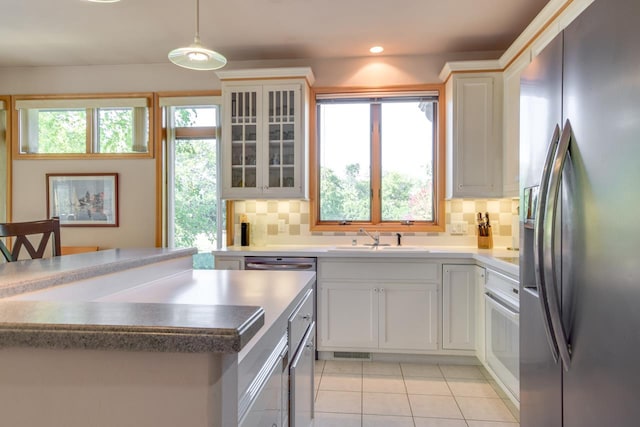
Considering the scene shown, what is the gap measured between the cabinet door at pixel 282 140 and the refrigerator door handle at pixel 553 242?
2.30m

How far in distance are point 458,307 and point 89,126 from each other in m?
4.01

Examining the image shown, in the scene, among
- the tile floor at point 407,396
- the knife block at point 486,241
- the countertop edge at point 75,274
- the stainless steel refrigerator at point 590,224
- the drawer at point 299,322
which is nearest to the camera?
the stainless steel refrigerator at point 590,224

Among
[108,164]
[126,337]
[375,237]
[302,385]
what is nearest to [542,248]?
[302,385]

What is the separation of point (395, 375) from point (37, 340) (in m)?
2.58

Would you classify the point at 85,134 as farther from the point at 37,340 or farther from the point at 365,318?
the point at 37,340

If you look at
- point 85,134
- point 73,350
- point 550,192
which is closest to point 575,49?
point 550,192

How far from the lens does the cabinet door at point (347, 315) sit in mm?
2891

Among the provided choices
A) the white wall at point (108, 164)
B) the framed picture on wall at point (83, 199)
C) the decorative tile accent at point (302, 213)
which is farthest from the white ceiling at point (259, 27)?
the decorative tile accent at point (302, 213)

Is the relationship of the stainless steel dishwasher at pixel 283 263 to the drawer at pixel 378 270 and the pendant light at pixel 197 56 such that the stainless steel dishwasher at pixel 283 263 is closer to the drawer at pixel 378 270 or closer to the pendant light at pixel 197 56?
the drawer at pixel 378 270

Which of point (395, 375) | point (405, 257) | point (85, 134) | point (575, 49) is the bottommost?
point (395, 375)

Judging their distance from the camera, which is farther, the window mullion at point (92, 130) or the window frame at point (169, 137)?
the window mullion at point (92, 130)

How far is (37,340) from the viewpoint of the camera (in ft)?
2.04

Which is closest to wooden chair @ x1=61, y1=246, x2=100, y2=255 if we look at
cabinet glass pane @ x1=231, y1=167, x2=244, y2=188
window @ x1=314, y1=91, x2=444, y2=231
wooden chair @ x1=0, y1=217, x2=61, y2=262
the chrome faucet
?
cabinet glass pane @ x1=231, y1=167, x2=244, y2=188

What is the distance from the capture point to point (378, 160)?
3504 mm
